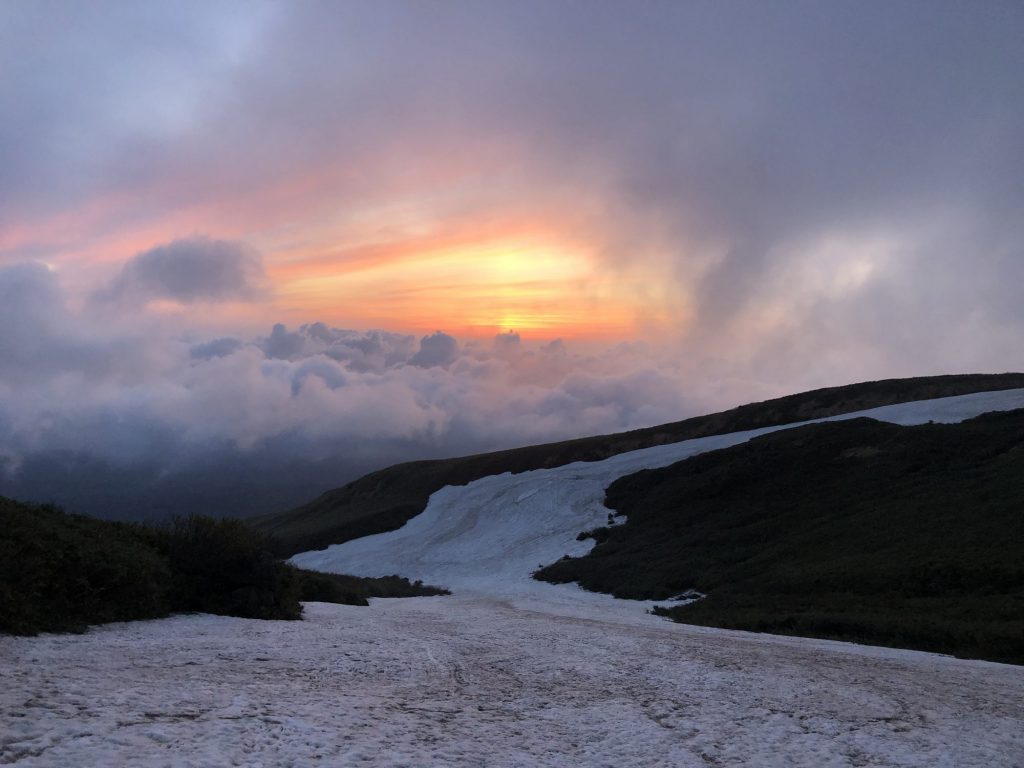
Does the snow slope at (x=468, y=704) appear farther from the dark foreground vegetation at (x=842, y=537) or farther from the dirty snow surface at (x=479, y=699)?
the dark foreground vegetation at (x=842, y=537)

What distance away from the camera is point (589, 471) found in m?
57.6

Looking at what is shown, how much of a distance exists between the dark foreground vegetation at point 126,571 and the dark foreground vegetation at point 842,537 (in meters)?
14.0

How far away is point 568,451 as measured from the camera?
7050 centimetres

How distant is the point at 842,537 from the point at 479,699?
25804mm

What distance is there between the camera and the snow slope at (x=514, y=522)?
4344 centimetres

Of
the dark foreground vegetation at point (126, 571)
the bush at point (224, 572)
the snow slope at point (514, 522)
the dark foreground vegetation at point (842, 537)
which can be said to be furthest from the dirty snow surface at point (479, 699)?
the snow slope at point (514, 522)

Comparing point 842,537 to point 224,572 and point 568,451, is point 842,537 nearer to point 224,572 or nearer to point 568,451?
point 224,572

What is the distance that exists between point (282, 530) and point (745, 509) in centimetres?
5479

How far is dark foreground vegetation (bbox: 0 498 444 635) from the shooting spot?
11.1 metres

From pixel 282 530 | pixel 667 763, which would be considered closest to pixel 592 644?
pixel 667 763

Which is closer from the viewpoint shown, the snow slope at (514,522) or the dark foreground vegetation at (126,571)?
the dark foreground vegetation at (126,571)

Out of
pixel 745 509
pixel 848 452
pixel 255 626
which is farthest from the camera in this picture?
pixel 848 452

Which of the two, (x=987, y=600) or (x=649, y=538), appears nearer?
A: (x=987, y=600)

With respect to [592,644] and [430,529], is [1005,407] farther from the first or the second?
[592,644]
